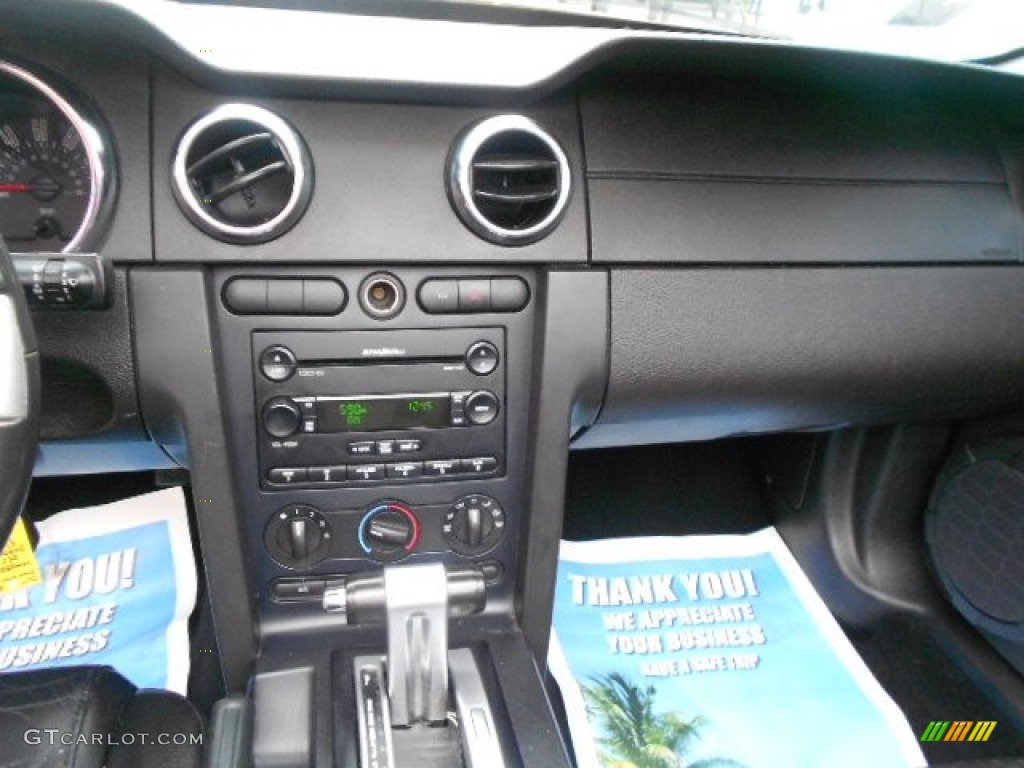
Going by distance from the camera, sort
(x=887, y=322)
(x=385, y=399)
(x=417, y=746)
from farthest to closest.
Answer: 1. (x=887, y=322)
2. (x=385, y=399)
3. (x=417, y=746)

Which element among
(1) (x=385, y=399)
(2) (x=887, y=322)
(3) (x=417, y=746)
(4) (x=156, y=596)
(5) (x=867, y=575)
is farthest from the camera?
(5) (x=867, y=575)

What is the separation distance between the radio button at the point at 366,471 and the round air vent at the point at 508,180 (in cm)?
26

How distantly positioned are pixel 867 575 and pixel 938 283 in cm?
53

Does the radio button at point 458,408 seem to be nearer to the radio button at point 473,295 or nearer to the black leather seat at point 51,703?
the radio button at point 473,295

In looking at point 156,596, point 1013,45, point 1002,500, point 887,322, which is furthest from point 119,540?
point 1013,45

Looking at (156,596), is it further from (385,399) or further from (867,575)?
(867,575)

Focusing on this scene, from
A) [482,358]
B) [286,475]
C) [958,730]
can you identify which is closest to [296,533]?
[286,475]

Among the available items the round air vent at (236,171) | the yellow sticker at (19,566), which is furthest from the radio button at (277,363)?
the yellow sticker at (19,566)

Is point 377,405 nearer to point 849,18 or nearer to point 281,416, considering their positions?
point 281,416

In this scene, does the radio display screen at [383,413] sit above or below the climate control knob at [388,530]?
above

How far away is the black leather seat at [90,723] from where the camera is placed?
23.6 inches

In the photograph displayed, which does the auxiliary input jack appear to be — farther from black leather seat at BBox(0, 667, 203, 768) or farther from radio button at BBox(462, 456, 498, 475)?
black leather seat at BBox(0, 667, 203, 768)

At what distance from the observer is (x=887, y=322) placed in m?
0.93

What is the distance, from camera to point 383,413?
0.81 metres
